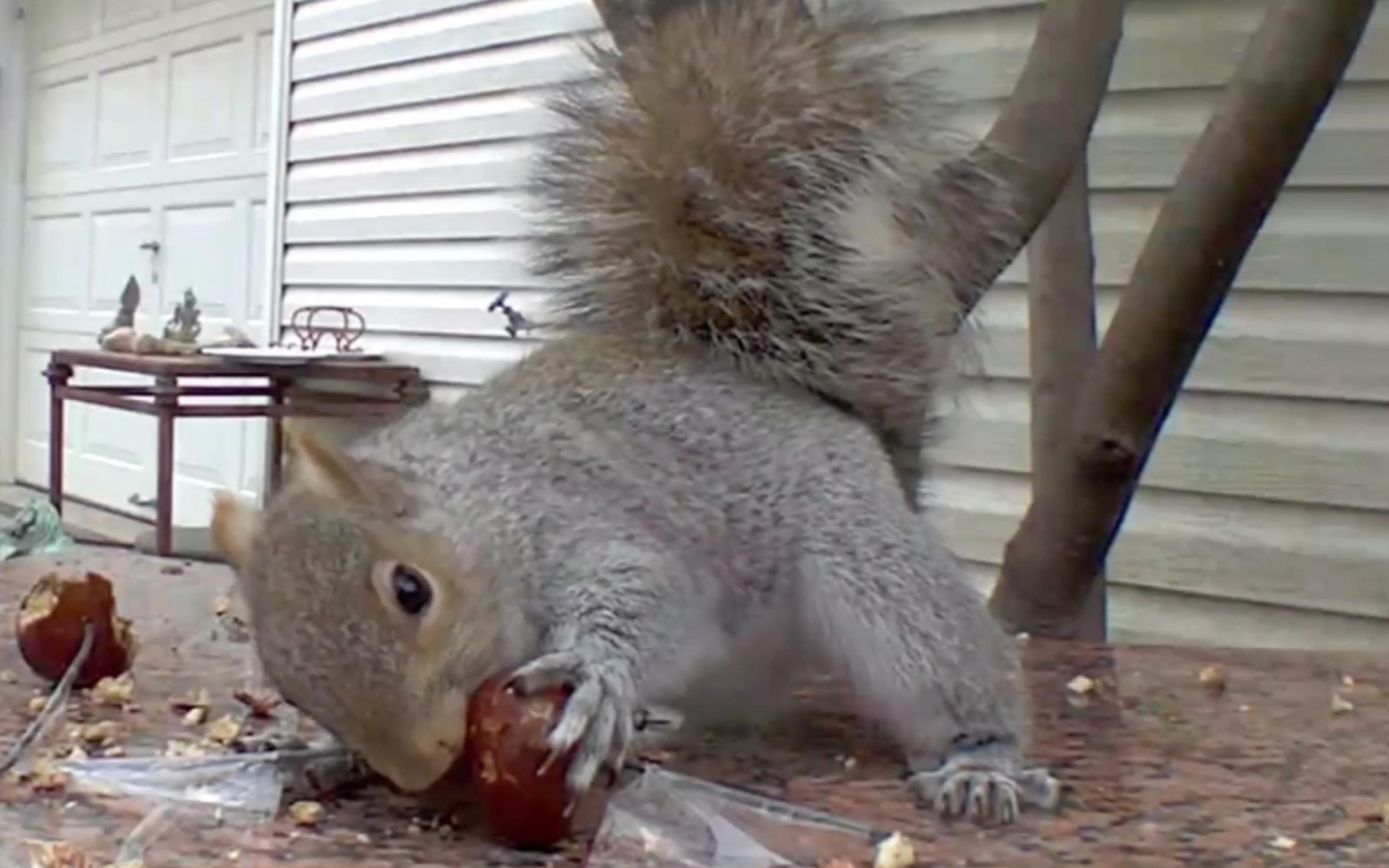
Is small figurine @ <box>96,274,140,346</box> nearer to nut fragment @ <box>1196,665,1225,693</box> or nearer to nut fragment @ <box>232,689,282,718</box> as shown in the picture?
nut fragment @ <box>232,689,282,718</box>

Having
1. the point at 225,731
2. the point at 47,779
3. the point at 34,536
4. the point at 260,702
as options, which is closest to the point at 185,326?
the point at 34,536

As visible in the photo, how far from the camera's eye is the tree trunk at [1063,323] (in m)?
2.12

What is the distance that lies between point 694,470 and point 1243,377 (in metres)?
1.61

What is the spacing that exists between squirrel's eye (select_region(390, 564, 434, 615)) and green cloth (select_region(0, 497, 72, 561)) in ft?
3.98

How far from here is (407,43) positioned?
4.51 m

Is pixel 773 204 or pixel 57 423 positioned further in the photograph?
pixel 57 423

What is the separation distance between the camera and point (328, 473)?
1053 mm

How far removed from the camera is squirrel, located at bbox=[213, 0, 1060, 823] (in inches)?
39.1

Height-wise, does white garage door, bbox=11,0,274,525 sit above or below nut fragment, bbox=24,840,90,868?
above

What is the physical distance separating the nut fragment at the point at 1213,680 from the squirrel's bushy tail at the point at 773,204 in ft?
1.23

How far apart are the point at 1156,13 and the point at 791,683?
5.55 ft

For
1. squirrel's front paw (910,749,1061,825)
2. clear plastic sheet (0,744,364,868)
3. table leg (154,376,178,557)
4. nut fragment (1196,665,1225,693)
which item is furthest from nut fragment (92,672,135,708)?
table leg (154,376,178,557)

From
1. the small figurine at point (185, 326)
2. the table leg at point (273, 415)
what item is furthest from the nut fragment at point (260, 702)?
the small figurine at point (185, 326)

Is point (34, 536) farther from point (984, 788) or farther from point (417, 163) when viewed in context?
point (417, 163)
